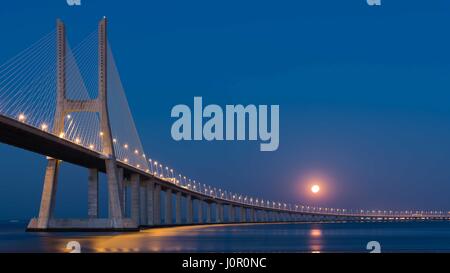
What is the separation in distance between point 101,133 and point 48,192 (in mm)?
6165

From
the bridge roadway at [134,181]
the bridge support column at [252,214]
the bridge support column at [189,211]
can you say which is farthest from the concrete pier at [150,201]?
the bridge support column at [252,214]

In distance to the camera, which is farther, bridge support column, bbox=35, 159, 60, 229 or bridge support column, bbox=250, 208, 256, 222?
bridge support column, bbox=250, 208, 256, 222

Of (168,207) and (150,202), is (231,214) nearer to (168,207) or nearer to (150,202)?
(168,207)

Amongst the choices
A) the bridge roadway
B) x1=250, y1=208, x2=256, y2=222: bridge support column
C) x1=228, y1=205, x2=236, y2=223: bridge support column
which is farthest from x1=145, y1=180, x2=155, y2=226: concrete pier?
x1=250, y1=208, x2=256, y2=222: bridge support column

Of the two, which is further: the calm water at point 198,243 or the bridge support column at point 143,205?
the bridge support column at point 143,205

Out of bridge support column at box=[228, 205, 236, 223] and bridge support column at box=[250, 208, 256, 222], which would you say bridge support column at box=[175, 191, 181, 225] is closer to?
bridge support column at box=[228, 205, 236, 223]

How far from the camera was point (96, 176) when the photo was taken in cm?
7169

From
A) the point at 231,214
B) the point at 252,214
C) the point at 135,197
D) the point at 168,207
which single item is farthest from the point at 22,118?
the point at 252,214

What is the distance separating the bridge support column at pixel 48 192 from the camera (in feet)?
213

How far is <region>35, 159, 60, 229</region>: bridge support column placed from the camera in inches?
2562

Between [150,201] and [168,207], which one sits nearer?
[150,201]

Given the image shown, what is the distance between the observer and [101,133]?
6369cm

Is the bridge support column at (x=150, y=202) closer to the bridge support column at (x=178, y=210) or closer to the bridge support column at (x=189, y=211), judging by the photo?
the bridge support column at (x=178, y=210)
